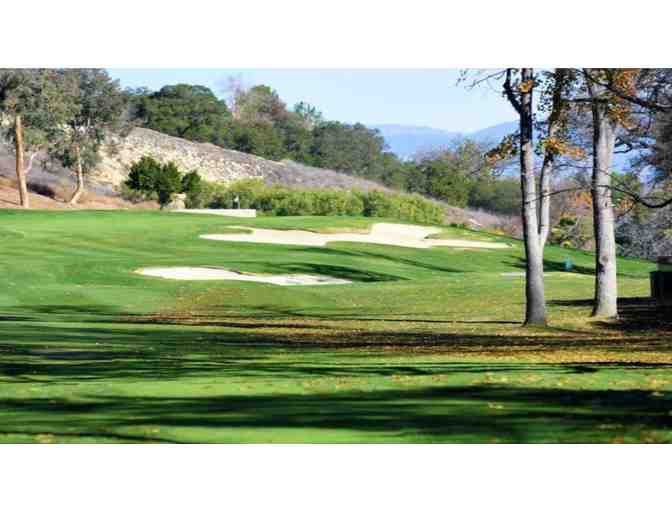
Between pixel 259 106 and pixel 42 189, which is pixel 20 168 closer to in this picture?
pixel 42 189

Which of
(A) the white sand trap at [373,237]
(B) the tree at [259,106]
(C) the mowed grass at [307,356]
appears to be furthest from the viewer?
(B) the tree at [259,106]

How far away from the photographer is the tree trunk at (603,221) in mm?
21859

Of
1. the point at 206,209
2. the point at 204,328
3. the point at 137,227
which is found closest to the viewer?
the point at 204,328

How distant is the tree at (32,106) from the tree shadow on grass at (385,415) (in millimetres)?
32108

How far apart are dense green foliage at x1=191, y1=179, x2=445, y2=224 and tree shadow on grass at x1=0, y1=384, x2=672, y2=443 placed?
1264 inches

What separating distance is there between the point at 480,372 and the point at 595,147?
8.30 meters

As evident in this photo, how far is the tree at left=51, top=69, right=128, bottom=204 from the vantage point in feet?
149

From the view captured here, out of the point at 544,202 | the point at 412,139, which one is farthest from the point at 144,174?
the point at 544,202

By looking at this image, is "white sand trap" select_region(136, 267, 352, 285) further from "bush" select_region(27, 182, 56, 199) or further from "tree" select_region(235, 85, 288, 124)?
"tree" select_region(235, 85, 288, 124)

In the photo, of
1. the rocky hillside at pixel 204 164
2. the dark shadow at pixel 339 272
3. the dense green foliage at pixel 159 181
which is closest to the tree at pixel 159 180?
the dense green foliage at pixel 159 181

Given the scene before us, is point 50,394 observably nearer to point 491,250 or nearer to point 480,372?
point 480,372

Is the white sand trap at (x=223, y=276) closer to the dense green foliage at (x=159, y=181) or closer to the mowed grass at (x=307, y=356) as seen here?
the mowed grass at (x=307, y=356)
